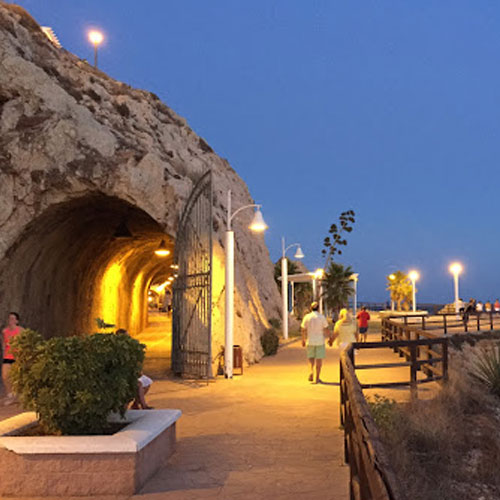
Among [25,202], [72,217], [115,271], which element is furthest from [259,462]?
[115,271]

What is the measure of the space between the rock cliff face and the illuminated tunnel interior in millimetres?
43

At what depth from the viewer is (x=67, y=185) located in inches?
573

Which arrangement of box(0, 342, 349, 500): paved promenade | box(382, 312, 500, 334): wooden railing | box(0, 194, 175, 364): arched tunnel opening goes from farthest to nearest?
box(382, 312, 500, 334): wooden railing → box(0, 194, 175, 364): arched tunnel opening → box(0, 342, 349, 500): paved promenade

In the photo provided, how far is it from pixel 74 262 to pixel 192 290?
4918mm

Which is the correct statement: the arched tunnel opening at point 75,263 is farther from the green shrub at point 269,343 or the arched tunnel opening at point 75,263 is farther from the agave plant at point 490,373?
the agave plant at point 490,373

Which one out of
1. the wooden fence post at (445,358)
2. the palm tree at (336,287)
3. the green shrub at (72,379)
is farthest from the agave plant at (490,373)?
the palm tree at (336,287)

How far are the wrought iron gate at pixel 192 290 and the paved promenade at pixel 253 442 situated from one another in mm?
1512

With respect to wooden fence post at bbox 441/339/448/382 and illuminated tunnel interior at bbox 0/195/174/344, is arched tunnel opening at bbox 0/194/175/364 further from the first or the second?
wooden fence post at bbox 441/339/448/382

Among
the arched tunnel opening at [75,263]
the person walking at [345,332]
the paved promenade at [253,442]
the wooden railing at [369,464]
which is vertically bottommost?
the paved promenade at [253,442]

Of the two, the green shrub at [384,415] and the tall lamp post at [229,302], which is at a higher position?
the tall lamp post at [229,302]

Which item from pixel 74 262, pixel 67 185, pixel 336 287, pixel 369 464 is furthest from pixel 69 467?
pixel 336 287

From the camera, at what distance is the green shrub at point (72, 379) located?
20.4 ft

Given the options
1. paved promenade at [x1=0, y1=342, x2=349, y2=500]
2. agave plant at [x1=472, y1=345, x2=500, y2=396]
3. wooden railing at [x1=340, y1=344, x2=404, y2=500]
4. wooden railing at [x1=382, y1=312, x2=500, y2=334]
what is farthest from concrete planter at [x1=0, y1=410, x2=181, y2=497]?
wooden railing at [x1=382, y1=312, x2=500, y2=334]

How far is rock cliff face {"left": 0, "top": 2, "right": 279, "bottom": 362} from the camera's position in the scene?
1441 cm
